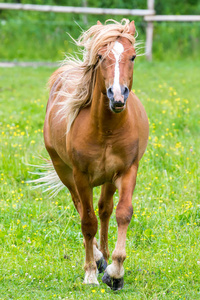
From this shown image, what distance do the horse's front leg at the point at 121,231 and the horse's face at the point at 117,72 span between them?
2.03 ft

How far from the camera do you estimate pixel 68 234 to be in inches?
188

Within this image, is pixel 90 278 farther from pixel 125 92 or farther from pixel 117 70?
pixel 117 70

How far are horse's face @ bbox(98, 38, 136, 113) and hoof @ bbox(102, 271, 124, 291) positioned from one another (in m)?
1.21

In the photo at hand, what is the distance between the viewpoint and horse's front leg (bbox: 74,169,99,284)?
3.90 m

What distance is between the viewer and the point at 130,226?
4.83 meters

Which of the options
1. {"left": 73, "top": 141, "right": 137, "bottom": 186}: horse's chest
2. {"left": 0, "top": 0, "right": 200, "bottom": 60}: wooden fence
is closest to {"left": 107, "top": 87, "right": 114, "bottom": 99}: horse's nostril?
{"left": 73, "top": 141, "right": 137, "bottom": 186}: horse's chest

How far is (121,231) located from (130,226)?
121 cm

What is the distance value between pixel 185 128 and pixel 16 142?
8.38 feet

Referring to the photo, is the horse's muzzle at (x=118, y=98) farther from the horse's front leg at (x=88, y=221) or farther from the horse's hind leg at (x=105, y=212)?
the horse's hind leg at (x=105, y=212)

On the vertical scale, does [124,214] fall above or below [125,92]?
below

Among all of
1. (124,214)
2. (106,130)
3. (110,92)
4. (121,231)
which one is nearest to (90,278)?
(121,231)

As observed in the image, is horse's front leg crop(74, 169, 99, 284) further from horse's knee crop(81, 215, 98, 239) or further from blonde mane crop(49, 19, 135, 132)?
blonde mane crop(49, 19, 135, 132)

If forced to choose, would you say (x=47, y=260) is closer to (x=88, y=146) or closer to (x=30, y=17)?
(x=88, y=146)

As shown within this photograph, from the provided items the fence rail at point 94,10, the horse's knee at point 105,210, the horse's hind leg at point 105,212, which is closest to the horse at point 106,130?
the horse's hind leg at point 105,212
